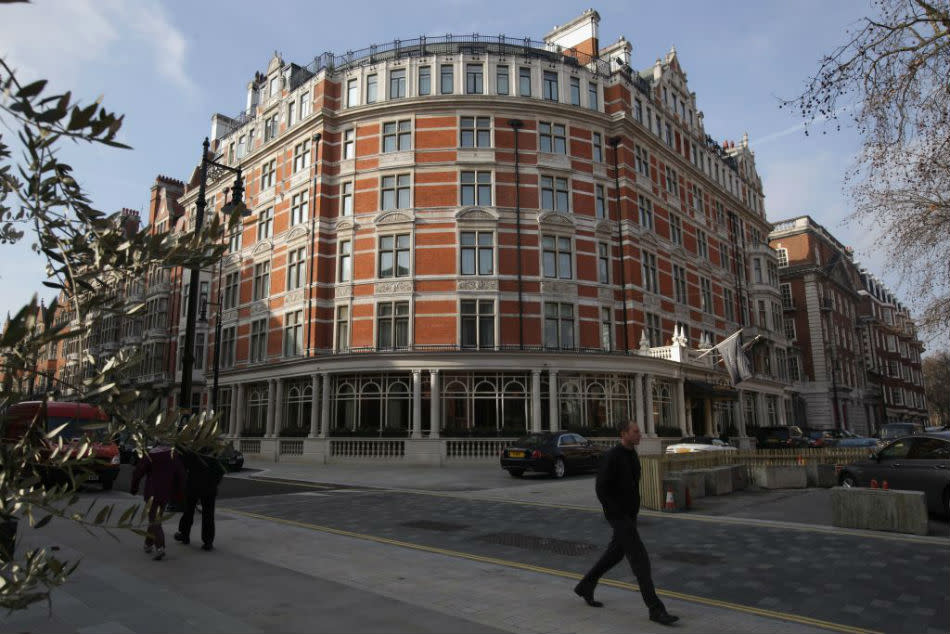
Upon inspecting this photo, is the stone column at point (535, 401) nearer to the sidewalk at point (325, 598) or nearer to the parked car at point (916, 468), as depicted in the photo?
the parked car at point (916, 468)

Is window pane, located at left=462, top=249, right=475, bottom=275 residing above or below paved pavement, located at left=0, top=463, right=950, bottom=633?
above

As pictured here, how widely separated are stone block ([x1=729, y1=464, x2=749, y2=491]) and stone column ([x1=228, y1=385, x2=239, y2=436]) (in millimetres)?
27631

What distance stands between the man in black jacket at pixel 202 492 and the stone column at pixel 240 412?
2724 centimetres

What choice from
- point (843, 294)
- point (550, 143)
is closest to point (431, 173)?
point (550, 143)

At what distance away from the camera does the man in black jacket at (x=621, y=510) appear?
5684 mm

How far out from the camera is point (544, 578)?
7.13 m

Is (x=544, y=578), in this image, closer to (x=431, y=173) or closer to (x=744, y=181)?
(x=431, y=173)

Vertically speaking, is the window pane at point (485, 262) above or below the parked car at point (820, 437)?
above

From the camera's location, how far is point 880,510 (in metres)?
10.2

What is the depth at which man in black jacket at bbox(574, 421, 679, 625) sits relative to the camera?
A: 5.68 m

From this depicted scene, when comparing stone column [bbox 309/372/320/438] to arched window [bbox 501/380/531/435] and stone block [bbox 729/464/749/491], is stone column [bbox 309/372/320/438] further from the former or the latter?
stone block [bbox 729/464/749/491]

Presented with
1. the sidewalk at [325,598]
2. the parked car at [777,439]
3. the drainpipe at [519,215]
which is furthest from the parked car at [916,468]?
the parked car at [777,439]

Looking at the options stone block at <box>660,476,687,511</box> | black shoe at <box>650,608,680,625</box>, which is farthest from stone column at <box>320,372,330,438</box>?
black shoe at <box>650,608,680,625</box>

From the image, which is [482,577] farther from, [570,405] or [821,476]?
[570,405]
